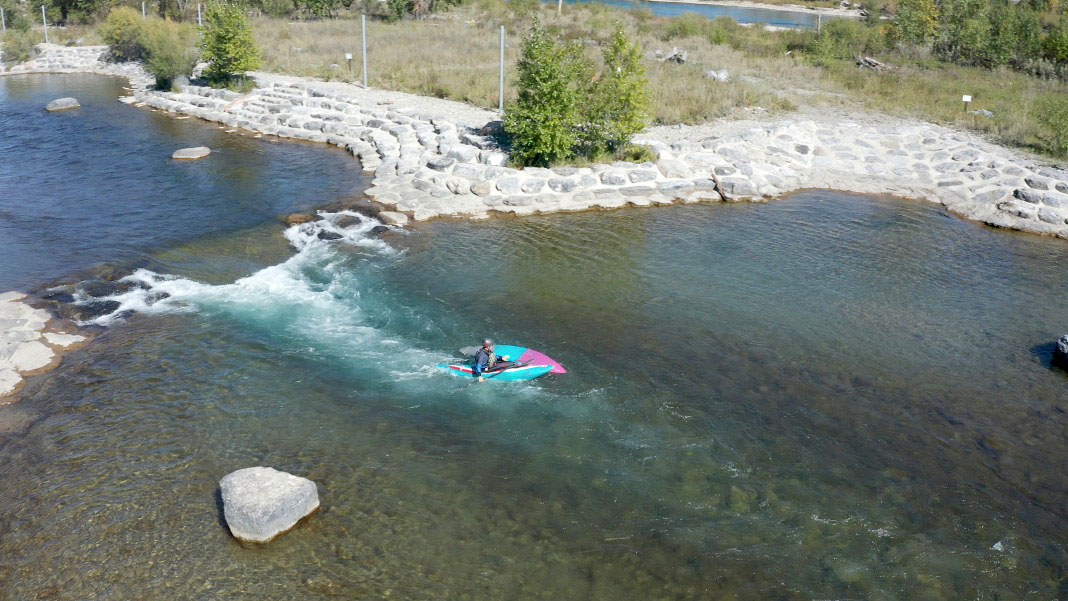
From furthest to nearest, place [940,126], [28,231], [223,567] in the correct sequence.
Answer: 1. [940,126]
2. [28,231]
3. [223,567]

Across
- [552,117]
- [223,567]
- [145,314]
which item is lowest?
[223,567]

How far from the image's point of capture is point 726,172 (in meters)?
→ 21.3

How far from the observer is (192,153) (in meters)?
23.6

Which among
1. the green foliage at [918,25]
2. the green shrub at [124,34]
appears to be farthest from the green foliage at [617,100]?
the green shrub at [124,34]

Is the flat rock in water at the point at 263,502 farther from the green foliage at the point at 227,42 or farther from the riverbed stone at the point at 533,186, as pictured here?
the green foliage at the point at 227,42

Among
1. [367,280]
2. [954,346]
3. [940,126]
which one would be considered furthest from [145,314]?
[940,126]

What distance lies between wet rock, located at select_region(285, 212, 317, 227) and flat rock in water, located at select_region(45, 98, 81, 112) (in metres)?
19.0

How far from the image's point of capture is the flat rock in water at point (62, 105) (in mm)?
30391

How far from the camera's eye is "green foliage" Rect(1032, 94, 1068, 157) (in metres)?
22.2

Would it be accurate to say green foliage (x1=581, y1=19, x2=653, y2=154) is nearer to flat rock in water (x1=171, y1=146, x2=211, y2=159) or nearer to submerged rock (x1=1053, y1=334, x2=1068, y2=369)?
submerged rock (x1=1053, y1=334, x2=1068, y2=369)

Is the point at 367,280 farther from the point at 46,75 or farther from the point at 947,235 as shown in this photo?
the point at 46,75

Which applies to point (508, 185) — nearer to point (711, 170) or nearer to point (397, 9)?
point (711, 170)

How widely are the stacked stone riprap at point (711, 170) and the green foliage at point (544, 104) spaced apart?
28.2 inches

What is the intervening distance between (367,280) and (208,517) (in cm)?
688
